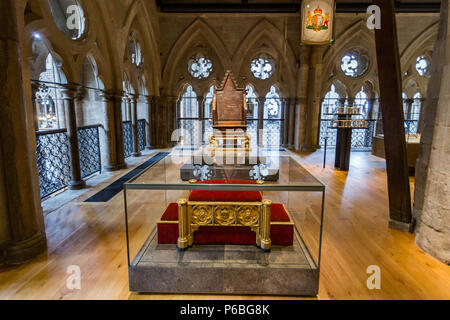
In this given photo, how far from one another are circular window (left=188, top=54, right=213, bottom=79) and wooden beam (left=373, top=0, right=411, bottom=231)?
9.48m

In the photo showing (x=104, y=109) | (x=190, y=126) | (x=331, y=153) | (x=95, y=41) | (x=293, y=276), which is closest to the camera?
(x=293, y=276)

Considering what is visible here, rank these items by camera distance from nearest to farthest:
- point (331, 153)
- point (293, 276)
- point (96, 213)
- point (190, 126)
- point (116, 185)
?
point (293, 276)
point (96, 213)
point (116, 185)
point (331, 153)
point (190, 126)

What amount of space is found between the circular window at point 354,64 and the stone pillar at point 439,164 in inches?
386

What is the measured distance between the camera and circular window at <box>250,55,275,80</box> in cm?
1243

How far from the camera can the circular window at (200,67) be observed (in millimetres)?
12430

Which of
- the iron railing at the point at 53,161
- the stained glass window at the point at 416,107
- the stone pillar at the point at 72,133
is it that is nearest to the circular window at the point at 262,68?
the stained glass window at the point at 416,107

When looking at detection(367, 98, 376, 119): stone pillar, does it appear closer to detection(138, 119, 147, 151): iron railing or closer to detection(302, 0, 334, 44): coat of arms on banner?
detection(302, 0, 334, 44): coat of arms on banner

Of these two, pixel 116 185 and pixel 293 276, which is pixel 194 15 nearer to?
pixel 116 185

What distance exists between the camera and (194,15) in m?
11.1

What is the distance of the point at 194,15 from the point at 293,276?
1152 cm

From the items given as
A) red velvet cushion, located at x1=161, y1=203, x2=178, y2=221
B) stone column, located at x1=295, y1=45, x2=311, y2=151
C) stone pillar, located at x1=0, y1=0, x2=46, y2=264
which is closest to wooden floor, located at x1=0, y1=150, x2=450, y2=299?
stone pillar, located at x1=0, y1=0, x2=46, y2=264

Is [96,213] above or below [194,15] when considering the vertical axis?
below

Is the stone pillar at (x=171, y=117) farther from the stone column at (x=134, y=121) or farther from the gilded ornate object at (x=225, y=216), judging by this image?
the gilded ornate object at (x=225, y=216)

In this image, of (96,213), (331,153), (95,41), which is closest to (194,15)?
(95,41)
